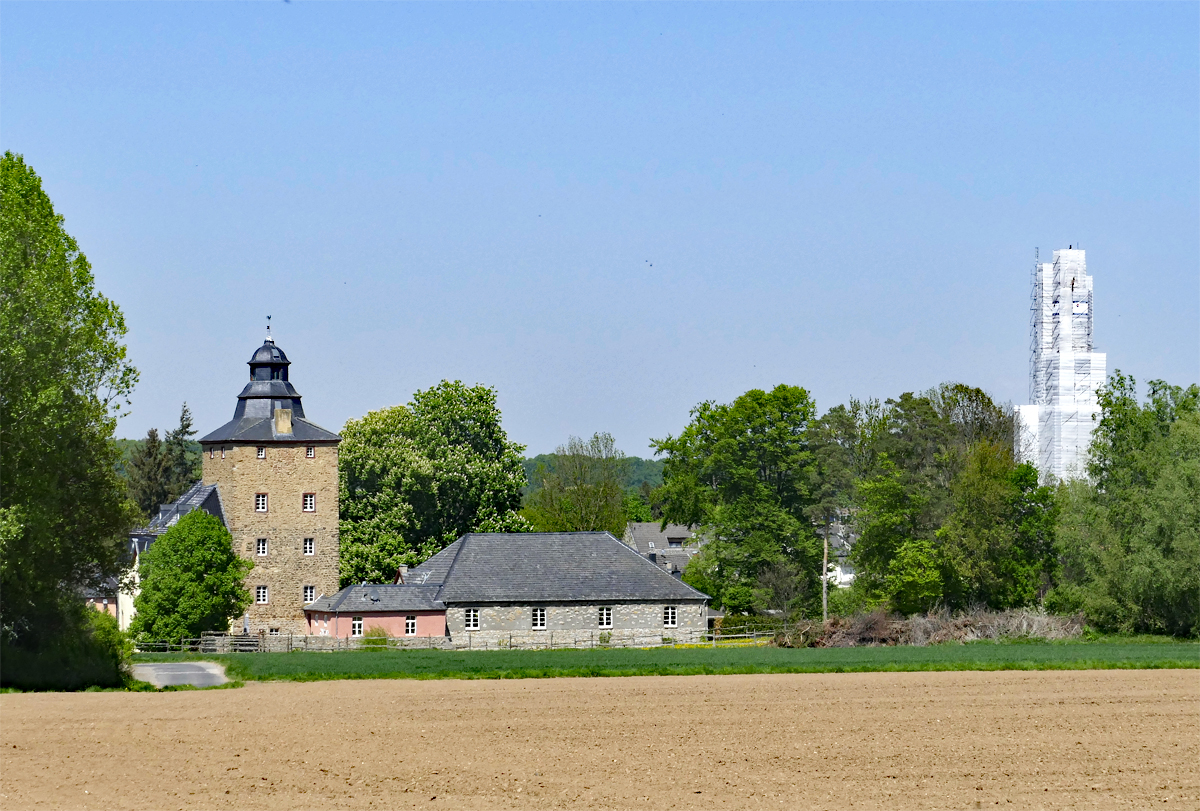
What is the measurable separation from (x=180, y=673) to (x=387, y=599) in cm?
1817

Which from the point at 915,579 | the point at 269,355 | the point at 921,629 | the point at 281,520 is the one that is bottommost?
the point at 921,629

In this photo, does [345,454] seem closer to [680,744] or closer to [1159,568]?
[1159,568]

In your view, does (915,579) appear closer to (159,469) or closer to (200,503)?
(200,503)

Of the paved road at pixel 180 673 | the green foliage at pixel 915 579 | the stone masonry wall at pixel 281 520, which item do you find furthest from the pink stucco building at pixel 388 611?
the green foliage at pixel 915 579

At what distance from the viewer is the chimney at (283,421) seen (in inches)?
2549

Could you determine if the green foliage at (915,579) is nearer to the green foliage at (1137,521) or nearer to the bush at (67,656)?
the green foliage at (1137,521)

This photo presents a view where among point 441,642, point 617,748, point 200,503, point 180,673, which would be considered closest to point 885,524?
point 441,642

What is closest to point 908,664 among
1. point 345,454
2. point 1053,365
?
point 345,454

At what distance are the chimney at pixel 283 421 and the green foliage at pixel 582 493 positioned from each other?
1053 inches

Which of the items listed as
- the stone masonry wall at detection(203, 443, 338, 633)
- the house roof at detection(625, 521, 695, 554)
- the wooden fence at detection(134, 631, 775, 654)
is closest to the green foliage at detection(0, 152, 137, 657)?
the wooden fence at detection(134, 631, 775, 654)

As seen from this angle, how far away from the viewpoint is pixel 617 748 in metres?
21.0

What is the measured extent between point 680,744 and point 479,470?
49.5 meters

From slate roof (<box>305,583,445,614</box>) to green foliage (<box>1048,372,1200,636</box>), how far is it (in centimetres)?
2574

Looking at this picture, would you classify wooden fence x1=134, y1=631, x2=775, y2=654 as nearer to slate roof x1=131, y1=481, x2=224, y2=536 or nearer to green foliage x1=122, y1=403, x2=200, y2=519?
slate roof x1=131, y1=481, x2=224, y2=536
